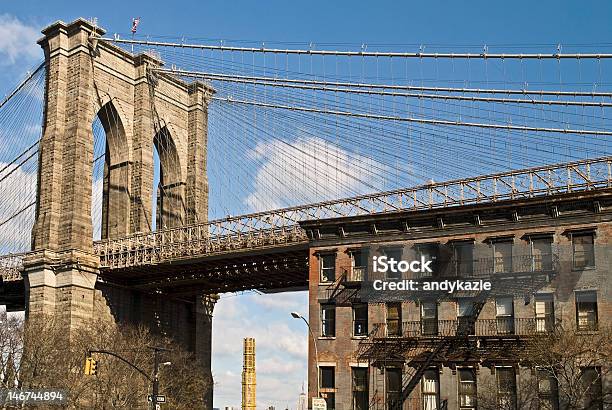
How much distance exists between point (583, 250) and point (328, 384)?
15737 mm

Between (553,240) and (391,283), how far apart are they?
9.32 meters

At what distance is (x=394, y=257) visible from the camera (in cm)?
4925

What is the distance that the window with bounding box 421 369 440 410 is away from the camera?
4550cm

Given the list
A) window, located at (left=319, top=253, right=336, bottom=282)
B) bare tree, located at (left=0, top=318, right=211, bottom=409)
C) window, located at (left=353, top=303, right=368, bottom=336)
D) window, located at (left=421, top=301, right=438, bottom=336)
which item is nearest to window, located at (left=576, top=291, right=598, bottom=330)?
window, located at (left=421, top=301, right=438, bottom=336)

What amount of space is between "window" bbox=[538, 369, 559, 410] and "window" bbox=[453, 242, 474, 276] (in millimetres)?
6805

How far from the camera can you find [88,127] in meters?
68.7

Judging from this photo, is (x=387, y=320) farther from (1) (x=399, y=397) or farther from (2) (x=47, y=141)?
(2) (x=47, y=141)

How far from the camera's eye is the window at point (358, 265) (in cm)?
4984

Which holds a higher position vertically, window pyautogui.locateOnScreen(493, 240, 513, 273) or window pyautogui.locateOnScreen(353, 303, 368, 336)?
window pyautogui.locateOnScreen(493, 240, 513, 273)

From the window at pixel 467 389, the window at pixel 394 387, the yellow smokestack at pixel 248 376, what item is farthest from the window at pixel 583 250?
the yellow smokestack at pixel 248 376

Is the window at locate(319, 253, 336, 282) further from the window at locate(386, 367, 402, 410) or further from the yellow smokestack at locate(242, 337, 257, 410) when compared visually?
the yellow smokestack at locate(242, 337, 257, 410)

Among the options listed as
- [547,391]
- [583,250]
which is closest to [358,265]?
[583,250]

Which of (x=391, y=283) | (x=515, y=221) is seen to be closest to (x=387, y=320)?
(x=391, y=283)

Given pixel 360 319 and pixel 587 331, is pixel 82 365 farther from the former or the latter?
pixel 587 331
